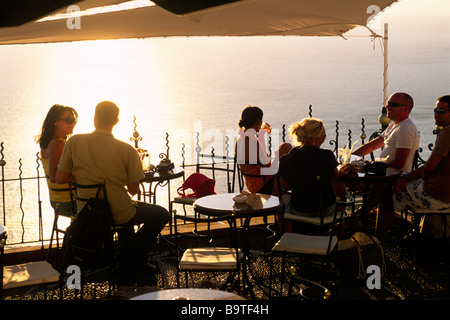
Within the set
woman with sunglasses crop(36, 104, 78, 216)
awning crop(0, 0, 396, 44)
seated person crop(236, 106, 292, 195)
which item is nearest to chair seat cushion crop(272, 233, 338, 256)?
seated person crop(236, 106, 292, 195)

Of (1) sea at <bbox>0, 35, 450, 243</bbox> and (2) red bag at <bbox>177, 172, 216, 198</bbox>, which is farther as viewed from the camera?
(1) sea at <bbox>0, 35, 450, 243</bbox>

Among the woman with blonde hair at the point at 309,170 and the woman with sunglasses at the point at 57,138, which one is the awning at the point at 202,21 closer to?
the woman with sunglasses at the point at 57,138

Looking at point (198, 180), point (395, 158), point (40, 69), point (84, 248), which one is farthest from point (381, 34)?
point (40, 69)

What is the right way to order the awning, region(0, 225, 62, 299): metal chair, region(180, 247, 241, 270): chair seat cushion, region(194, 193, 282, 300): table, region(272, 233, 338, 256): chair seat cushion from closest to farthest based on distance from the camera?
region(0, 225, 62, 299): metal chair < region(180, 247, 241, 270): chair seat cushion < region(272, 233, 338, 256): chair seat cushion < region(194, 193, 282, 300): table < the awning

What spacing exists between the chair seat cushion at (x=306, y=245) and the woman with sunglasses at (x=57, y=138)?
1.94 meters

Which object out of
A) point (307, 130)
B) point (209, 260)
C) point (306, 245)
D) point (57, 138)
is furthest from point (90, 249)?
point (307, 130)

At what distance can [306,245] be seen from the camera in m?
3.87

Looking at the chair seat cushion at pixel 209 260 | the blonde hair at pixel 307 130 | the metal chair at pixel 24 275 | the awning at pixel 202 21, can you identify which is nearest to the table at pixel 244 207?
the chair seat cushion at pixel 209 260

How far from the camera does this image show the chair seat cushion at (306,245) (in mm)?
3822

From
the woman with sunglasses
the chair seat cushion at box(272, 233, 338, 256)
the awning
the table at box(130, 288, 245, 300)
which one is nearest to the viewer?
the table at box(130, 288, 245, 300)

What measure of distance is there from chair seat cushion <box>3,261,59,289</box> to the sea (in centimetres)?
2480

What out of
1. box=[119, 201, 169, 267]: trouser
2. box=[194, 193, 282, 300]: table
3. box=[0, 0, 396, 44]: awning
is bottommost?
box=[119, 201, 169, 267]: trouser

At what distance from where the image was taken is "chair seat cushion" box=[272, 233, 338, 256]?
3.82 metres

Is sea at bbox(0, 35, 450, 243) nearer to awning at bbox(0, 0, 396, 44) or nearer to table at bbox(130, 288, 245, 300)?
awning at bbox(0, 0, 396, 44)
